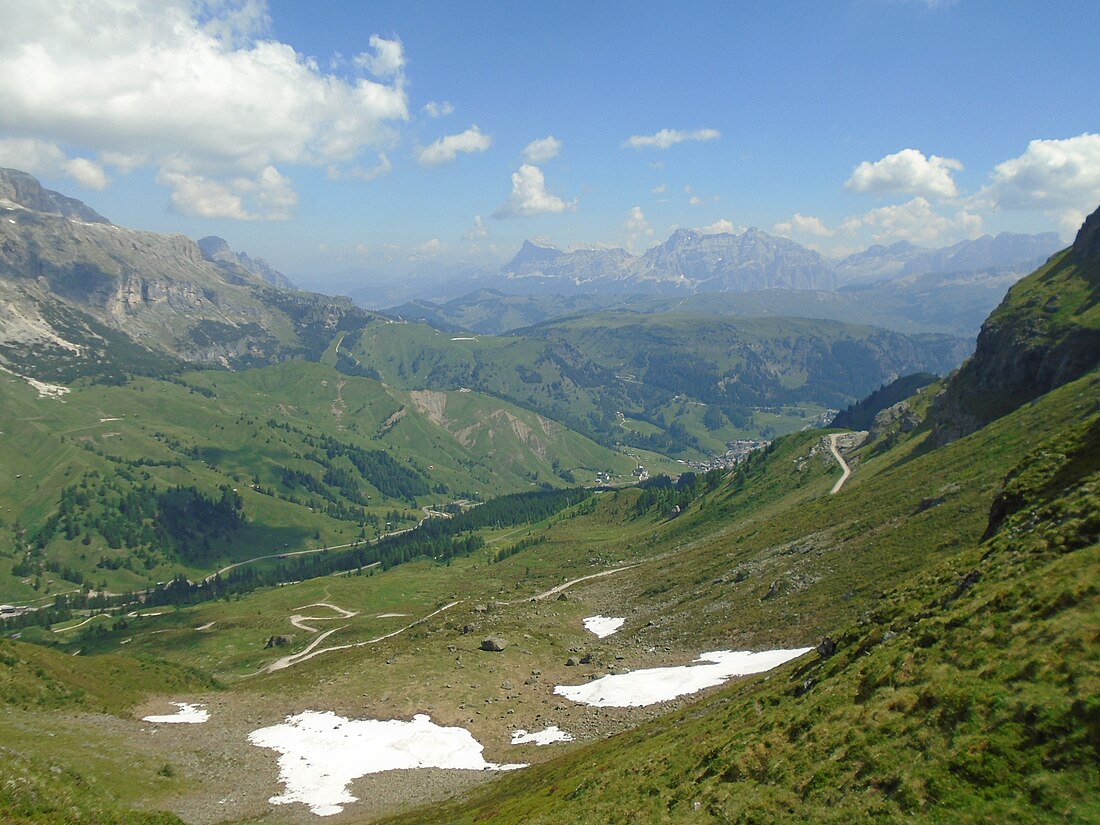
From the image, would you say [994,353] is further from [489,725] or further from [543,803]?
[543,803]

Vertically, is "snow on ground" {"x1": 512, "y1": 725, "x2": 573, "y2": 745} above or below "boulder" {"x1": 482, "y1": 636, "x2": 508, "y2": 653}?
below

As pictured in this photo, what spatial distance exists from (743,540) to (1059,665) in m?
119

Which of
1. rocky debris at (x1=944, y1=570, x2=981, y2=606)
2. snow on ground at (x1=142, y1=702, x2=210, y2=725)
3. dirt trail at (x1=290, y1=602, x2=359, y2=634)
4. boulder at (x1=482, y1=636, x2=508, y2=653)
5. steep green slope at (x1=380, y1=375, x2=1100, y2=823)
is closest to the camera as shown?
steep green slope at (x1=380, y1=375, x2=1100, y2=823)

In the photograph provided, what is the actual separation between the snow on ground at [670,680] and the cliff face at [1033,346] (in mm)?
92794

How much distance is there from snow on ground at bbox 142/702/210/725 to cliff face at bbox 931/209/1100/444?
147 meters

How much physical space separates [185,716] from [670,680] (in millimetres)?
Answer: 54115

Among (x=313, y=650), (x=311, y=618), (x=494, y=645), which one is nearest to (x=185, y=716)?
(x=494, y=645)

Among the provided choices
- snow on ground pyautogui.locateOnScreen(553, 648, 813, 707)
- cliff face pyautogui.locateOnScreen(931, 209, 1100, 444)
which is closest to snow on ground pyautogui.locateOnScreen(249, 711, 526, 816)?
snow on ground pyautogui.locateOnScreen(553, 648, 813, 707)

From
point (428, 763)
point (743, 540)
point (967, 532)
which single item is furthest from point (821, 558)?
point (428, 763)

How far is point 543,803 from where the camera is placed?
135 feet

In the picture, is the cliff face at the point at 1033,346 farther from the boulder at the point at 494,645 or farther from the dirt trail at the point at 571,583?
the boulder at the point at 494,645

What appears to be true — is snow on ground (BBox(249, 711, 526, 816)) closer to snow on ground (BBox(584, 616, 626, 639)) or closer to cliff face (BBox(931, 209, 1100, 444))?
snow on ground (BBox(584, 616, 626, 639))

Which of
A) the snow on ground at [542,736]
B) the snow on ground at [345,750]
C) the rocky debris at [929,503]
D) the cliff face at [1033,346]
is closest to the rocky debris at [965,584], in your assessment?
the snow on ground at [345,750]

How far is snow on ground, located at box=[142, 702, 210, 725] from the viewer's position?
68.5 metres
